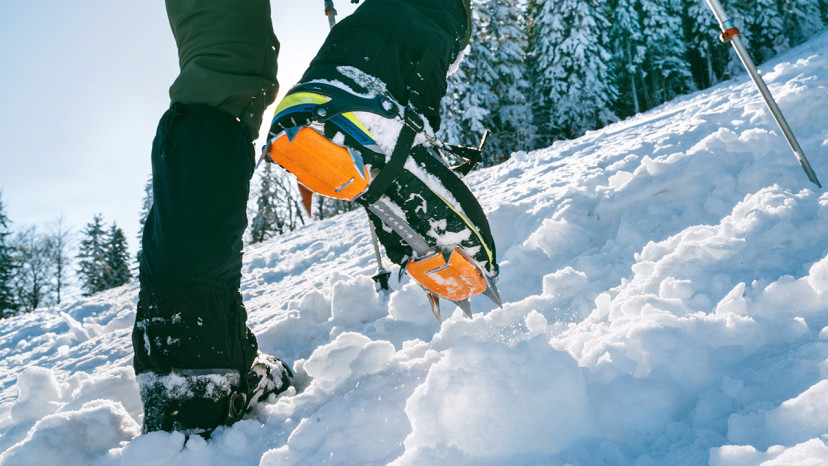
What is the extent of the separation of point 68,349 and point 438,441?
378cm

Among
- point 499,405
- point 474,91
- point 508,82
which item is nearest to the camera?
point 499,405

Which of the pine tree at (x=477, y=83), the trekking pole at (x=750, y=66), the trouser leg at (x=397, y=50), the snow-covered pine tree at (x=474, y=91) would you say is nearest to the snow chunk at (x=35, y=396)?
the trouser leg at (x=397, y=50)

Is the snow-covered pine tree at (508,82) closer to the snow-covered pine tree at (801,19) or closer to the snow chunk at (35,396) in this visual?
the snow-covered pine tree at (801,19)

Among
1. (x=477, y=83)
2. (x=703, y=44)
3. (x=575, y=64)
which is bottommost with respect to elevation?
(x=703, y=44)

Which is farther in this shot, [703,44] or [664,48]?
[703,44]

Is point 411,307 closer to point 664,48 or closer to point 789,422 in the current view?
point 789,422

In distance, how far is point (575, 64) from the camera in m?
21.3

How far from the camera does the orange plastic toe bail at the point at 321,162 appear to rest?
1218 millimetres

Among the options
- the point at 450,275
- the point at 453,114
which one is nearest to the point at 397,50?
the point at 450,275

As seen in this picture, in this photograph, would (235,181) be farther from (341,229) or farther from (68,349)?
(341,229)

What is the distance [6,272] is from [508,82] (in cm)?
2871

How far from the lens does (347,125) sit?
1257mm

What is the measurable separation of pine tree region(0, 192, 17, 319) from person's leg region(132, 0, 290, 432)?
30.6 meters

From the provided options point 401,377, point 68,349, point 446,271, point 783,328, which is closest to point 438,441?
point 401,377
